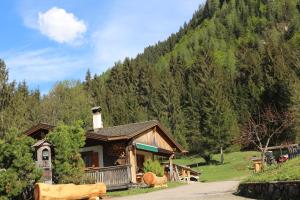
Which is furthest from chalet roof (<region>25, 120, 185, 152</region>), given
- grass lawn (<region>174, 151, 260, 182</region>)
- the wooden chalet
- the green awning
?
grass lawn (<region>174, 151, 260, 182</region>)

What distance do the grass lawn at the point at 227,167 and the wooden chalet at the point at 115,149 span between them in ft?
21.5

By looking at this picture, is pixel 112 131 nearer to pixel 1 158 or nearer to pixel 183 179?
pixel 183 179

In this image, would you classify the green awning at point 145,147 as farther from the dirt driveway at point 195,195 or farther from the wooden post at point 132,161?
the dirt driveway at point 195,195

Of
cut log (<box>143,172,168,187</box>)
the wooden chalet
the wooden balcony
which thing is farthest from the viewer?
the wooden chalet

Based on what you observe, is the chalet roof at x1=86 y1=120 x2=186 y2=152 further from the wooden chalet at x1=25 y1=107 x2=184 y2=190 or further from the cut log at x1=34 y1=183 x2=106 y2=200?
the cut log at x1=34 y1=183 x2=106 y2=200

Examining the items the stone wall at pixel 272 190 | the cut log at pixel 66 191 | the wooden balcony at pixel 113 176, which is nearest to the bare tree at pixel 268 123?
the wooden balcony at pixel 113 176

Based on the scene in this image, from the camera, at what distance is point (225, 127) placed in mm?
57312

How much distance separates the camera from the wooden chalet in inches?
1050

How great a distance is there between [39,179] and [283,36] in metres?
119

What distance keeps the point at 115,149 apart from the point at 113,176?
9.39 ft

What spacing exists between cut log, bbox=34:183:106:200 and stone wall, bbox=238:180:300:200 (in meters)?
5.86

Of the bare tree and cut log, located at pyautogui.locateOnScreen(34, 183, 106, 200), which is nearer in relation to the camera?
cut log, located at pyautogui.locateOnScreen(34, 183, 106, 200)

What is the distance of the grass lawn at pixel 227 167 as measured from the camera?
1510 inches

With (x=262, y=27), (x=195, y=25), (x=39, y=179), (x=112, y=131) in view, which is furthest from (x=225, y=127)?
(x=195, y=25)
